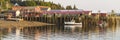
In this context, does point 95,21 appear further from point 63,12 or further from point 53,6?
point 53,6

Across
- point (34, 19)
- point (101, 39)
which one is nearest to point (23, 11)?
point (34, 19)

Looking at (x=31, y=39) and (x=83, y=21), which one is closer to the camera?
A: (x=31, y=39)

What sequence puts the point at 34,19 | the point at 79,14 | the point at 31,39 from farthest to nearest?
the point at 79,14, the point at 34,19, the point at 31,39

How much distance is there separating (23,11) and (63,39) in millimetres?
68095

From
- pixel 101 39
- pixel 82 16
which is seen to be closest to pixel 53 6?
pixel 82 16

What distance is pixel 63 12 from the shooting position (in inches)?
4245

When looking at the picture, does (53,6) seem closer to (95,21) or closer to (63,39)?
(95,21)

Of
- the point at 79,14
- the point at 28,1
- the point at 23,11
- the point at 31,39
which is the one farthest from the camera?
the point at 28,1

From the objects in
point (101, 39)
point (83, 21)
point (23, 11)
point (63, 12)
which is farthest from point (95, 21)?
point (101, 39)

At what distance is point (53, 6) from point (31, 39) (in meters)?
104

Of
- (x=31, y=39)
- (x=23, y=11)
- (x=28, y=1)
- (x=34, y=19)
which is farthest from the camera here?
(x=28, y=1)

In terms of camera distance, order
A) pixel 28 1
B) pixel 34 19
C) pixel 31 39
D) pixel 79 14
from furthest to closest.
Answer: pixel 28 1 < pixel 79 14 < pixel 34 19 < pixel 31 39

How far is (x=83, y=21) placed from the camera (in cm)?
9581

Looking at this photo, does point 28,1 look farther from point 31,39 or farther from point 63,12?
point 31,39
